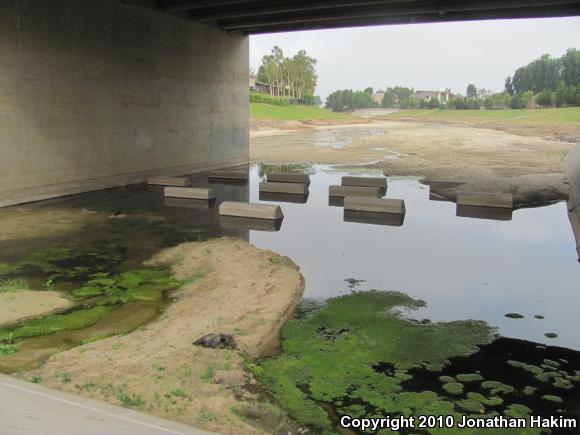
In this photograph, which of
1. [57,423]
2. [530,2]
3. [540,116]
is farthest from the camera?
[540,116]

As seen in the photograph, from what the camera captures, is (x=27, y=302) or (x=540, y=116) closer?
(x=27, y=302)

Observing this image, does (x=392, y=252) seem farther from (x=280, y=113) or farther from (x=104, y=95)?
(x=280, y=113)

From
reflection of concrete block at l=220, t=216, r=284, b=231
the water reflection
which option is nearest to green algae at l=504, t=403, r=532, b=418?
the water reflection

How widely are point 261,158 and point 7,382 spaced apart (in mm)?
30849

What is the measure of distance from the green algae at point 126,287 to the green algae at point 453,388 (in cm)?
514

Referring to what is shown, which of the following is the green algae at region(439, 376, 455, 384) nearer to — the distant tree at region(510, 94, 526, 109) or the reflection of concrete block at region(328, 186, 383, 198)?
the reflection of concrete block at region(328, 186, 383, 198)

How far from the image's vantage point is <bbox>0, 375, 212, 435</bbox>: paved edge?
13.9 ft

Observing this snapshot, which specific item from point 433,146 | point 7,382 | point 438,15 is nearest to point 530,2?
point 438,15

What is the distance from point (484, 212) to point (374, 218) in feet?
13.4

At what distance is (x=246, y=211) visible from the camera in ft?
52.2

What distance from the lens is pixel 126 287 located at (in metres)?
9.52

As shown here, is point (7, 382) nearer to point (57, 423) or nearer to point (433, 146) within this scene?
point (57, 423)

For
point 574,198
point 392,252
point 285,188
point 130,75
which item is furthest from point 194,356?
point 130,75

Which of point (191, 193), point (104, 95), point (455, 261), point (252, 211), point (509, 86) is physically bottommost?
point (455, 261)
